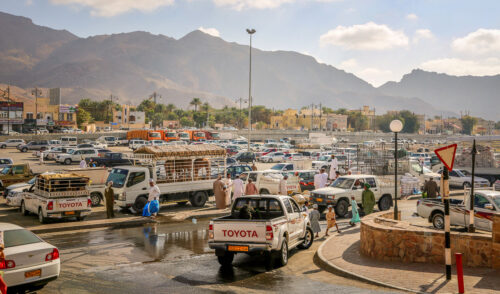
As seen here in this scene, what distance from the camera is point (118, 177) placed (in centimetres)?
1945

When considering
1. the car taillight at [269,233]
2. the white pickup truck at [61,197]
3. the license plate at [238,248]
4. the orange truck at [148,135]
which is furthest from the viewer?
the orange truck at [148,135]

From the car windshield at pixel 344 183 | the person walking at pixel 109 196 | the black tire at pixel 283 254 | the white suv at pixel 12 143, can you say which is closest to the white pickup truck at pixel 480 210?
the car windshield at pixel 344 183

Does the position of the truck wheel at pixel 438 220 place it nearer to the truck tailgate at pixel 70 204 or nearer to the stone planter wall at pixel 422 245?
the stone planter wall at pixel 422 245

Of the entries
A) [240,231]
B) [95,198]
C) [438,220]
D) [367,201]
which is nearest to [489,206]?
[438,220]

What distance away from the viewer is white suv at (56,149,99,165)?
44000 mm

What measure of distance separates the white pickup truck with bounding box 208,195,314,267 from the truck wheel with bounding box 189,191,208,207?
908 cm

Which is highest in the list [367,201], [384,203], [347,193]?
[347,193]

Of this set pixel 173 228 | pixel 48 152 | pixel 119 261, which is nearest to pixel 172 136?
pixel 48 152

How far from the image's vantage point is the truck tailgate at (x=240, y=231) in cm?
1065

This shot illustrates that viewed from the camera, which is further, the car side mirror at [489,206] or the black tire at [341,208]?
the black tire at [341,208]

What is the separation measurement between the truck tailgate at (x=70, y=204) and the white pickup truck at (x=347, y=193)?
32.5ft

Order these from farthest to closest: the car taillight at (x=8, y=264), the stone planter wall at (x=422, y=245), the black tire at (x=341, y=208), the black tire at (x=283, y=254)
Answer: the black tire at (x=341, y=208) → the black tire at (x=283, y=254) → the stone planter wall at (x=422, y=245) → the car taillight at (x=8, y=264)

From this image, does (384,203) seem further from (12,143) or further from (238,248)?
(12,143)

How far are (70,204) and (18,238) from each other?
8.47 metres
